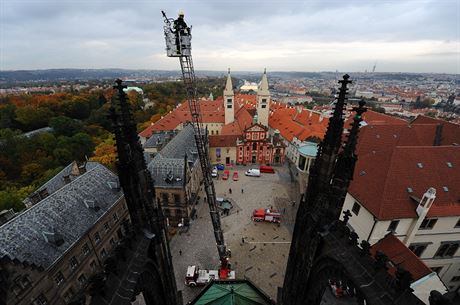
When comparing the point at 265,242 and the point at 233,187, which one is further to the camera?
the point at 233,187

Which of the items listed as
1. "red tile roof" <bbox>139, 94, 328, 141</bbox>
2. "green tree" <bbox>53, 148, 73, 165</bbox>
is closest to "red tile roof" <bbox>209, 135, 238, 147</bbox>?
"red tile roof" <bbox>139, 94, 328, 141</bbox>

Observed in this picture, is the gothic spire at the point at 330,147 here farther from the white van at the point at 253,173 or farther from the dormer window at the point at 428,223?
the white van at the point at 253,173

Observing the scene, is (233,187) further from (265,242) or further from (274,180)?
(265,242)

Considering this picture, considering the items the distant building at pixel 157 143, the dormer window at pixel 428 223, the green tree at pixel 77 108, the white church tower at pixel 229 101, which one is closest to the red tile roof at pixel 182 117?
the white church tower at pixel 229 101

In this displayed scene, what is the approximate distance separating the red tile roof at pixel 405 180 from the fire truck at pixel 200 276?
15.9m

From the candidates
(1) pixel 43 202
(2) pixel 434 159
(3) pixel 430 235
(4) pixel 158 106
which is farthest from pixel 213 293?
(4) pixel 158 106

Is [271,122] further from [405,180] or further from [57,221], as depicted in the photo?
[57,221]

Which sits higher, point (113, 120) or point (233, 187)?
point (113, 120)

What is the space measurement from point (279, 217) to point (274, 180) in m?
12.2

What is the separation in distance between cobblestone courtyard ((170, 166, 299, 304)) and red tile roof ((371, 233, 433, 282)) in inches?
405

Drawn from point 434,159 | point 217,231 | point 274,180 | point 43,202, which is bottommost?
point 274,180

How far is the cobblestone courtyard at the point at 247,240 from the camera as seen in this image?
24.0 meters

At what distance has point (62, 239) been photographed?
19.9m

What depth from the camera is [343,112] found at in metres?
8.01
